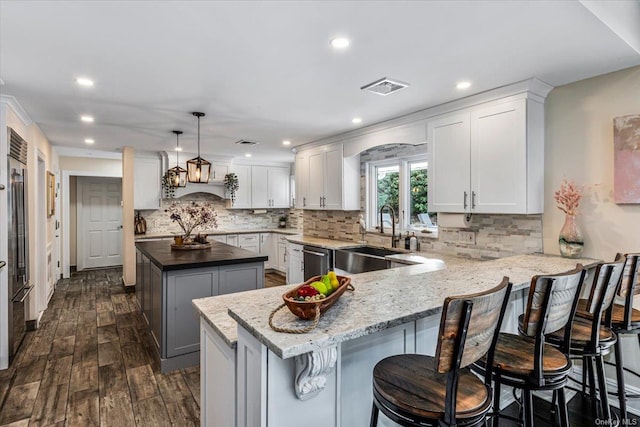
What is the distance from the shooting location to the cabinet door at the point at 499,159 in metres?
2.71

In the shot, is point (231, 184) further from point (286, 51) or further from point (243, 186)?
point (286, 51)

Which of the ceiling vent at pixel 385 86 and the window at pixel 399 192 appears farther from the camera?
the window at pixel 399 192

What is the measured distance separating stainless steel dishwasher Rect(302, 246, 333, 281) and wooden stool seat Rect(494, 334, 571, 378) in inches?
115

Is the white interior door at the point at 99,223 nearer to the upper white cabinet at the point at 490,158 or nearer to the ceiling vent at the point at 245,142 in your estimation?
the ceiling vent at the point at 245,142

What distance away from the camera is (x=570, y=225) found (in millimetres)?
2609

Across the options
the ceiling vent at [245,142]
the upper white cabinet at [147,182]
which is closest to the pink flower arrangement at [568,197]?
the ceiling vent at [245,142]

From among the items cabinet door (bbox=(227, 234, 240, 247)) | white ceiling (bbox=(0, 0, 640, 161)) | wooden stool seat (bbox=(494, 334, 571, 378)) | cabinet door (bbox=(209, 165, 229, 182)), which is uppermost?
white ceiling (bbox=(0, 0, 640, 161))

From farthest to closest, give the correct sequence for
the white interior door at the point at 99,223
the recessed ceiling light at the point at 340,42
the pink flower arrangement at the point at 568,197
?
the white interior door at the point at 99,223, the pink flower arrangement at the point at 568,197, the recessed ceiling light at the point at 340,42

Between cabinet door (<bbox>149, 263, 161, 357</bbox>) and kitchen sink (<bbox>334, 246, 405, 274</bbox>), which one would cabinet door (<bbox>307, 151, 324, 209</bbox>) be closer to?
kitchen sink (<bbox>334, 246, 405, 274</bbox>)

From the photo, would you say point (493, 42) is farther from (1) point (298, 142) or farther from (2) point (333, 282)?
(1) point (298, 142)

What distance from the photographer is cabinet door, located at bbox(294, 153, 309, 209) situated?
17.3ft

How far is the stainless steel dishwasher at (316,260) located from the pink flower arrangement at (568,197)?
2556mm

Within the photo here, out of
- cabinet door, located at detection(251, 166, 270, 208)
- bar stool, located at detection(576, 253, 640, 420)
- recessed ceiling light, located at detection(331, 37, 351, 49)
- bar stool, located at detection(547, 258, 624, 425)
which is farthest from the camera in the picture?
cabinet door, located at detection(251, 166, 270, 208)

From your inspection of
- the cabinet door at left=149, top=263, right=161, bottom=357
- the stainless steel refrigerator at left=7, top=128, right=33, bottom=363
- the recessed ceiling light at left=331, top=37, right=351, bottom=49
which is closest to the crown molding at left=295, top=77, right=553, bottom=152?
the recessed ceiling light at left=331, top=37, right=351, bottom=49
